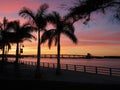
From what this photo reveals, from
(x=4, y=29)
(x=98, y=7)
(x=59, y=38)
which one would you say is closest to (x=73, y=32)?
(x=59, y=38)

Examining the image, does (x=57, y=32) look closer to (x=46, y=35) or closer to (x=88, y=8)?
(x=46, y=35)

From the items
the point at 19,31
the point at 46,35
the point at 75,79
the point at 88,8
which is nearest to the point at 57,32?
the point at 46,35

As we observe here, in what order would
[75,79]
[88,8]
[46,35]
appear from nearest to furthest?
[88,8]
[75,79]
[46,35]

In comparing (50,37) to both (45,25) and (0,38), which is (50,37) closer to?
(45,25)

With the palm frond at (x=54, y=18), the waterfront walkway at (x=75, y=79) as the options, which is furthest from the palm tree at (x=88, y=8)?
the palm frond at (x=54, y=18)

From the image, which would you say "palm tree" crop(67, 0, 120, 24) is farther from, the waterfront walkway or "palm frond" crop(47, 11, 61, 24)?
"palm frond" crop(47, 11, 61, 24)

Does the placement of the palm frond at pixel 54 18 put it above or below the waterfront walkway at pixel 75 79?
above

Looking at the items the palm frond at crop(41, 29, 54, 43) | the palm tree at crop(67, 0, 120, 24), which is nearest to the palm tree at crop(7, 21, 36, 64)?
the palm frond at crop(41, 29, 54, 43)

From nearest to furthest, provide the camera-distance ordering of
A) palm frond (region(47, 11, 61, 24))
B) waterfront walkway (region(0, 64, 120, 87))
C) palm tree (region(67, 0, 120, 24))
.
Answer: palm tree (region(67, 0, 120, 24)) → waterfront walkway (region(0, 64, 120, 87)) → palm frond (region(47, 11, 61, 24))

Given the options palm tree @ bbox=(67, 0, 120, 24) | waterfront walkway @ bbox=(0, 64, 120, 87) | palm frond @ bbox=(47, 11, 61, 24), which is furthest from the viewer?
palm frond @ bbox=(47, 11, 61, 24)

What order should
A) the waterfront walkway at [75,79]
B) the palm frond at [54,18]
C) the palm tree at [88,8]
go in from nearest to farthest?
the palm tree at [88,8], the waterfront walkway at [75,79], the palm frond at [54,18]

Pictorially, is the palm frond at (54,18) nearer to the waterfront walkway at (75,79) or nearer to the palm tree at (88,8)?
the waterfront walkway at (75,79)

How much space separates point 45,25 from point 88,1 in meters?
21.4

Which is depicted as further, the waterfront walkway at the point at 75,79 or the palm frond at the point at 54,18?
the palm frond at the point at 54,18
